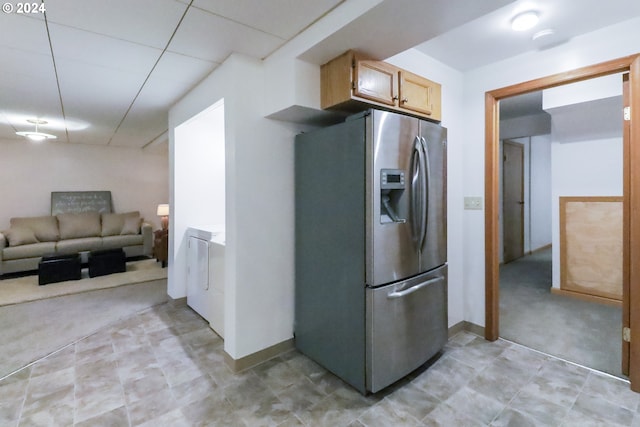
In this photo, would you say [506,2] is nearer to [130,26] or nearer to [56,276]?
[130,26]

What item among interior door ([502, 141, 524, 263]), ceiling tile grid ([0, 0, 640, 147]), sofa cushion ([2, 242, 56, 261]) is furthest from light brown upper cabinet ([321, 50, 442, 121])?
sofa cushion ([2, 242, 56, 261])

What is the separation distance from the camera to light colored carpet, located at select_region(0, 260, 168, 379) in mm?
2543

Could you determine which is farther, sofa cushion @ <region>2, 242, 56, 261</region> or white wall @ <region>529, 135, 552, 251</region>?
white wall @ <region>529, 135, 552, 251</region>

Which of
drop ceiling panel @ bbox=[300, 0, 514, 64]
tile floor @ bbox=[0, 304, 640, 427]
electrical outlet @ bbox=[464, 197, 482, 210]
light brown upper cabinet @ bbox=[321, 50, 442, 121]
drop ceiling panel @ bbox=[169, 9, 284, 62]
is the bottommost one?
tile floor @ bbox=[0, 304, 640, 427]

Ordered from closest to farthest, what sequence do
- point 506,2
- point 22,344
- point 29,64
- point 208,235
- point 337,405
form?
point 506,2
point 337,405
point 29,64
point 22,344
point 208,235

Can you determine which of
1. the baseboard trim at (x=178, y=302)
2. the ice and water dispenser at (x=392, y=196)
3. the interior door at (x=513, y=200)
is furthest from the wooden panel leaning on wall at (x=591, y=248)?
the baseboard trim at (x=178, y=302)

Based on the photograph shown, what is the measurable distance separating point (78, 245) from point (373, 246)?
18.0 feet

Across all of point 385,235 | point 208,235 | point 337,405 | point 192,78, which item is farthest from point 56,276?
point 385,235

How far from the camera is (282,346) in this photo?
2389 millimetres

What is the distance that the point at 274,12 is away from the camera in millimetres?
1706

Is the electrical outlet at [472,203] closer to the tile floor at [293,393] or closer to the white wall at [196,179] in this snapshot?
the tile floor at [293,393]

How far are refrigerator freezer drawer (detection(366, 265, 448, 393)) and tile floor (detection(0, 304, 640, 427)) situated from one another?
0.15 metres

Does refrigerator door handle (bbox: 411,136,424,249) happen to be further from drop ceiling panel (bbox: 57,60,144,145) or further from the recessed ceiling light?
drop ceiling panel (bbox: 57,60,144,145)

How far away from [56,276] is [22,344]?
7.31 feet
